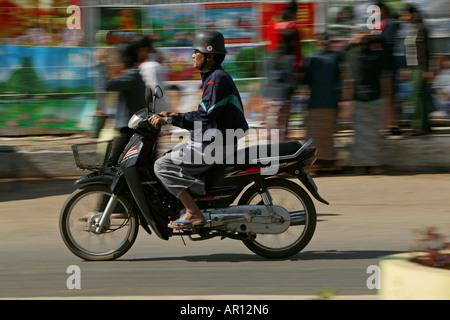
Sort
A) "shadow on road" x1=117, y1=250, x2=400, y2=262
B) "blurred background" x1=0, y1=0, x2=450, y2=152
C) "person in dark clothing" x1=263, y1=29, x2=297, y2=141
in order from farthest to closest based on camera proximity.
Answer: "blurred background" x1=0, y1=0, x2=450, y2=152 < "person in dark clothing" x1=263, y1=29, x2=297, y2=141 < "shadow on road" x1=117, y1=250, x2=400, y2=262

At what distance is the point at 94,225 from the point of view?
21.8ft

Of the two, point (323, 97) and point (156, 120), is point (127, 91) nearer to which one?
point (156, 120)

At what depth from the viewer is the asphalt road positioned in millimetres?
5848

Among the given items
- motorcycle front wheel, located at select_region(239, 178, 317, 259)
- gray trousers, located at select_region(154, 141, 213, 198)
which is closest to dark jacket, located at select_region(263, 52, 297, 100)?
motorcycle front wheel, located at select_region(239, 178, 317, 259)

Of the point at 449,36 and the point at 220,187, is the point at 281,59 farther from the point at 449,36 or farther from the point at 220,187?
the point at 220,187

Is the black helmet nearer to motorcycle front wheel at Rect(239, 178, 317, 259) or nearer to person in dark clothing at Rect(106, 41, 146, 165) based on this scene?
motorcycle front wheel at Rect(239, 178, 317, 259)

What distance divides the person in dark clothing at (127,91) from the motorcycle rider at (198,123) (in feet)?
5.12

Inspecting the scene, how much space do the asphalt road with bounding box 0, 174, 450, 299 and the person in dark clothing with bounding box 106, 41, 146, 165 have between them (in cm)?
102

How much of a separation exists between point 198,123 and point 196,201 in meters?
0.68

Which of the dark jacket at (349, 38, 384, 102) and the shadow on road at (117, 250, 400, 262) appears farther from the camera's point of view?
the dark jacket at (349, 38, 384, 102)

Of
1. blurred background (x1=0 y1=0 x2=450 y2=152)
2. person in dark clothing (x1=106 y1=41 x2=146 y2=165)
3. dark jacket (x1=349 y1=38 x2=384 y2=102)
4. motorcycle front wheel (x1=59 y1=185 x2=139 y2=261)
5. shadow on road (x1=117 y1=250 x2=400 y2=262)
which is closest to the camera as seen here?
motorcycle front wheel (x1=59 y1=185 x2=139 y2=261)
